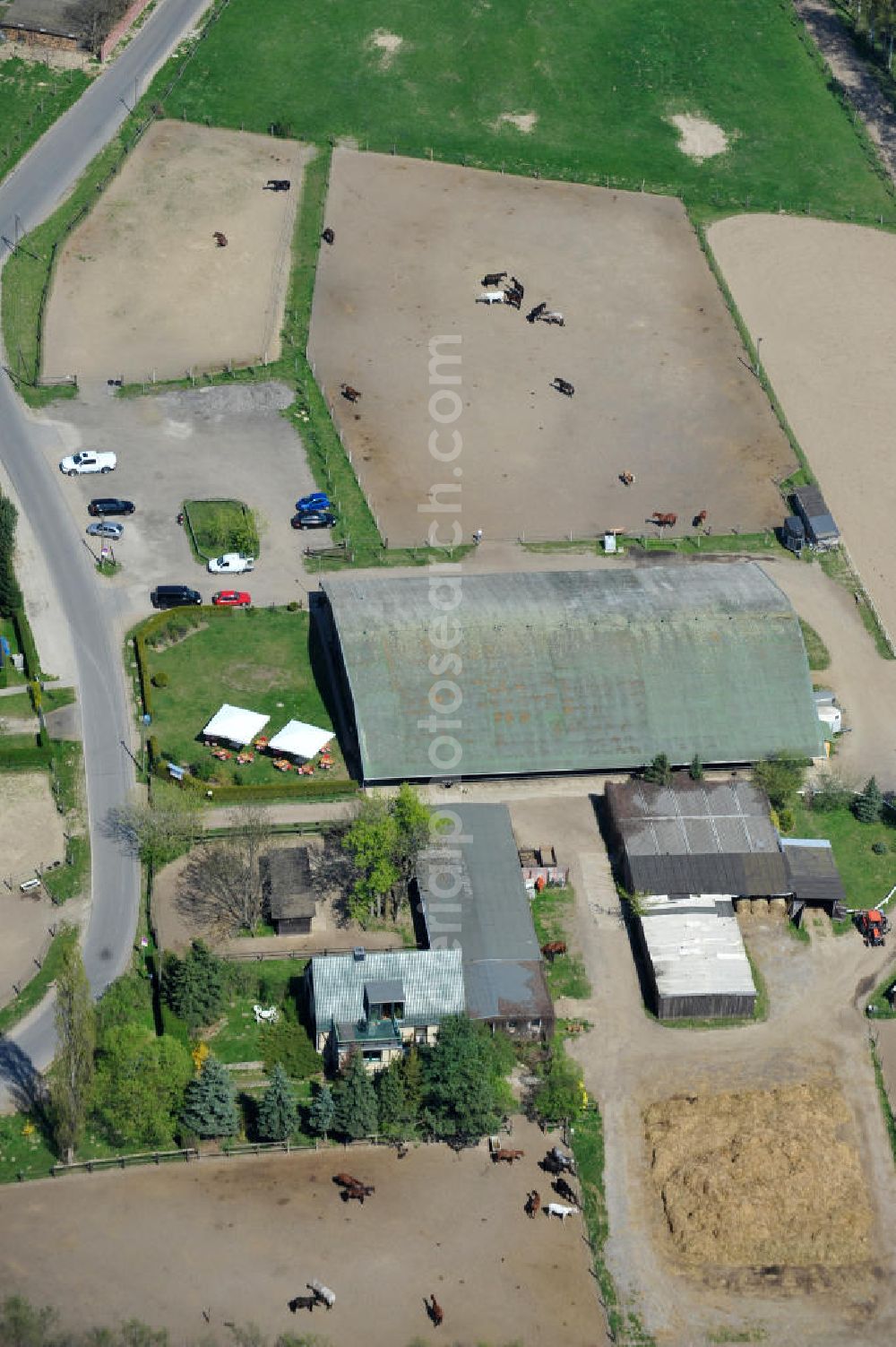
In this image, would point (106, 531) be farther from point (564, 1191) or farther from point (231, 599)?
point (564, 1191)

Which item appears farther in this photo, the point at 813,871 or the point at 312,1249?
the point at 813,871

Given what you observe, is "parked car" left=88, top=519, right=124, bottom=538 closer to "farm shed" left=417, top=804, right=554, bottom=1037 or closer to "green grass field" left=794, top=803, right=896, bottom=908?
"farm shed" left=417, top=804, right=554, bottom=1037

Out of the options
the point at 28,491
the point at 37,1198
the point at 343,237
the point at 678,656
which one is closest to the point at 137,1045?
the point at 37,1198

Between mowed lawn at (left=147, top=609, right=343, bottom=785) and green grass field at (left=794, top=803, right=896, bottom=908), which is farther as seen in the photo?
mowed lawn at (left=147, top=609, right=343, bottom=785)

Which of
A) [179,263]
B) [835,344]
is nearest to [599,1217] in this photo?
[835,344]

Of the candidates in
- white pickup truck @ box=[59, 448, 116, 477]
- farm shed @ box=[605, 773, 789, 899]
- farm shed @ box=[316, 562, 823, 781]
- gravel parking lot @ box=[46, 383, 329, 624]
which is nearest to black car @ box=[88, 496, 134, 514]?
gravel parking lot @ box=[46, 383, 329, 624]

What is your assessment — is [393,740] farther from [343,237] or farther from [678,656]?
[343,237]
